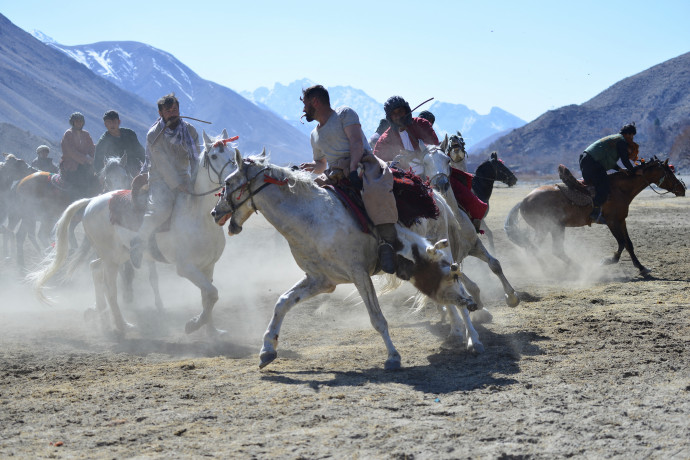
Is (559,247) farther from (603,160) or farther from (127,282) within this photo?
(127,282)

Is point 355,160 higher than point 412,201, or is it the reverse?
point 355,160

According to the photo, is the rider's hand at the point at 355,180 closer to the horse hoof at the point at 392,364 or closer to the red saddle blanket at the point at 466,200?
the horse hoof at the point at 392,364

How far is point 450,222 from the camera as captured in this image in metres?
7.70

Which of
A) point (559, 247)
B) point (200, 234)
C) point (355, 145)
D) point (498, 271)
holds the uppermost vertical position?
point (355, 145)

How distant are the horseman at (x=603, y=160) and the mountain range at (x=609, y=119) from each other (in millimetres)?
86853

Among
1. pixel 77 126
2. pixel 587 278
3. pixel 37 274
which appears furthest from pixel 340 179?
pixel 77 126

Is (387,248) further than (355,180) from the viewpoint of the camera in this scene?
No

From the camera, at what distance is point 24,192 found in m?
15.1

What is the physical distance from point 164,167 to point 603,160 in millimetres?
7994

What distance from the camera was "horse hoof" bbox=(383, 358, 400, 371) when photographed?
6203 mm

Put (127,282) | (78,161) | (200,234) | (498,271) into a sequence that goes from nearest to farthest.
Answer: (200,234)
(498,271)
(127,282)
(78,161)

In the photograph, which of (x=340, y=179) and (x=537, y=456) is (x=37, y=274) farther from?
(x=537, y=456)

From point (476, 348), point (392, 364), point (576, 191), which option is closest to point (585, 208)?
point (576, 191)

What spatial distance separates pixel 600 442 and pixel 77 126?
10.8m
